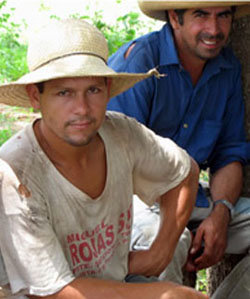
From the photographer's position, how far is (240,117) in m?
3.29

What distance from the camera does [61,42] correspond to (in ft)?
6.50

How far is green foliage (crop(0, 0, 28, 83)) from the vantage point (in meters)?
6.40

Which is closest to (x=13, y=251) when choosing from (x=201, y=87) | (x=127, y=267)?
(x=127, y=267)

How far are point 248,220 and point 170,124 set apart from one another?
0.72 metres

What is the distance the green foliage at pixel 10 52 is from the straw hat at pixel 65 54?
431 cm

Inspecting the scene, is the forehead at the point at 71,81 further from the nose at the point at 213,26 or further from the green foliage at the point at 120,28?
the green foliage at the point at 120,28

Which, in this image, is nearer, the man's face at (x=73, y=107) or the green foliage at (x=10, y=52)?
the man's face at (x=73, y=107)

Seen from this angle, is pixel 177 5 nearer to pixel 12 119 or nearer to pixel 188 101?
pixel 188 101

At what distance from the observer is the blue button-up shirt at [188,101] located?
2.99m

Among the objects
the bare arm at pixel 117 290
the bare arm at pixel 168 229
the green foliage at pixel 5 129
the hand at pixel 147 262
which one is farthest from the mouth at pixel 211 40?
the green foliage at pixel 5 129

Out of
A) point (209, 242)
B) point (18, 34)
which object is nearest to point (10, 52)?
point (18, 34)

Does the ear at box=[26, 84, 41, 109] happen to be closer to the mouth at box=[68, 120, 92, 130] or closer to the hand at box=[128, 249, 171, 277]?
the mouth at box=[68, 120, 92, 130]

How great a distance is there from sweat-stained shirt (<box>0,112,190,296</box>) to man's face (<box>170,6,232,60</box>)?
835mm

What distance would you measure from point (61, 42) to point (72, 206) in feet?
2.00
